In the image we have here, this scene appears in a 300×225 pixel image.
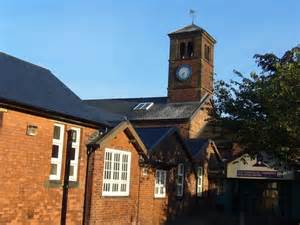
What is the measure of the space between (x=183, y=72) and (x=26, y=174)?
1462 inches

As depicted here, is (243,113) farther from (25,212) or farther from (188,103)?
(188,103)

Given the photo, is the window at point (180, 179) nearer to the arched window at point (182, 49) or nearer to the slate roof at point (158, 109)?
the slate roof at point (158, 109)

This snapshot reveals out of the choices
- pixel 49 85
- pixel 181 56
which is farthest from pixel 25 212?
pixel 181 56

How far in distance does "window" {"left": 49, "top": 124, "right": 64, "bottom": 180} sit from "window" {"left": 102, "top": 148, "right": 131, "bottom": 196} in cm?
234

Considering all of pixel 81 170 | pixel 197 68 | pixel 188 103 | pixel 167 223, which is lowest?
pixel 167 223

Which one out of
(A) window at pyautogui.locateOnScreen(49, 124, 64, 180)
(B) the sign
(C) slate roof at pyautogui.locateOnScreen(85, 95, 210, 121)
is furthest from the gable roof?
(A) window at pyautogui.locateOnScreen(49, 124, 64, 180)

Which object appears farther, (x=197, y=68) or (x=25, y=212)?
(x=197, y=68)

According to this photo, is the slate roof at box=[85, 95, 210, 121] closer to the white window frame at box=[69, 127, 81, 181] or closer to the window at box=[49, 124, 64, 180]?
the white window frame at box=[69, 127, 81, 181]

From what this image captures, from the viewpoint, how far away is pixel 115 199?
20.4 metres

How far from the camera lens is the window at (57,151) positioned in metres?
17.7

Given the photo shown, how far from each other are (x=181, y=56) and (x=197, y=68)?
2.84 m

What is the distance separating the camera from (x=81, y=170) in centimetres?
1881

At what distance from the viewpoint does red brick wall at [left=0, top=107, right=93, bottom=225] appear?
15.6 m

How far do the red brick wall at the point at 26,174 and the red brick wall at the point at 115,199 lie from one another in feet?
4.47
